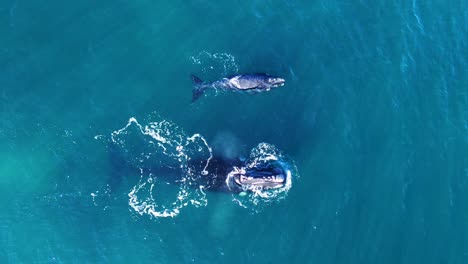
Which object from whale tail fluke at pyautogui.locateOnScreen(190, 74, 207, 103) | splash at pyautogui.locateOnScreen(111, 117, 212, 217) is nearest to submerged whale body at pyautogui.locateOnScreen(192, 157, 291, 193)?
splash at pyautogui.locateOnScreen(111, 117, 212, 217)

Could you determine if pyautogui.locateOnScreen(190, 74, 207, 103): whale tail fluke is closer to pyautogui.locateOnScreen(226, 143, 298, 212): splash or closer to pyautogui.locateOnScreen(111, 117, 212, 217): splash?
pyautogui.locateOnScreen(111, 117, 212, 217): splash

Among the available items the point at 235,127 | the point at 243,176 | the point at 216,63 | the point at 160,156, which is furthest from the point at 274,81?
the point at 160,156

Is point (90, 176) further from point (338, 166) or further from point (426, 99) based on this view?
point (426, 99)

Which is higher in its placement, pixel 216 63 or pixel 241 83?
pixel 216 63

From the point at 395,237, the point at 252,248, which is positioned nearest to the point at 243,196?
the point at 252,248

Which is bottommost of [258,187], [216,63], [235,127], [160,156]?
[258,187]

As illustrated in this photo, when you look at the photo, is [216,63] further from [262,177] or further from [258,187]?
[258,187]

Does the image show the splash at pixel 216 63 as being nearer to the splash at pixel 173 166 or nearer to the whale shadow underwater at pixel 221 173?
the splash at pixel 173 166
